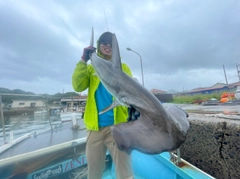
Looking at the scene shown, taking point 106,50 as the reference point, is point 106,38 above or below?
above

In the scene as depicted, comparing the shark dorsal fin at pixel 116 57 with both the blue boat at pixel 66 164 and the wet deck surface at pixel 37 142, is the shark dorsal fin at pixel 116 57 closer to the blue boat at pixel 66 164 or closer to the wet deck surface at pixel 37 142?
the blue boat at pixel 66 164

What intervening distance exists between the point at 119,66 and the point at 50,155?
232cm

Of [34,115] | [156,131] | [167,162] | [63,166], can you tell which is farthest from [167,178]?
[34,115]

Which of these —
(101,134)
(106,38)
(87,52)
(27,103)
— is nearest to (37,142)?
(27,103)

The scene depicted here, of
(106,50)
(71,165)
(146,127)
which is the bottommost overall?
(71,165)

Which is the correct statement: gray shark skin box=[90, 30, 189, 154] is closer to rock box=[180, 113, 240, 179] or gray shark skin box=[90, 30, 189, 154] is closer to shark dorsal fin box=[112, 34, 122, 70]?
shark dorsal fin box=[112, 34, 122, 70]

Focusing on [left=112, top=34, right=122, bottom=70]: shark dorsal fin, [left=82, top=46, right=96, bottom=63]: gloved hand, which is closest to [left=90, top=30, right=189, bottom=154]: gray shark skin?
[left=112, top=34, right=122, bottom=70]: shark dorsal fin

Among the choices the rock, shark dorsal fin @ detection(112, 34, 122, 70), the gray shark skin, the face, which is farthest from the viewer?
the rock

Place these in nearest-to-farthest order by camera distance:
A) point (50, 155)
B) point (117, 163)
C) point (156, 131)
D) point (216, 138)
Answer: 1. point (156, 131)
2. point (117, 163)
3. point (216, 138)
4. point (50, 155)

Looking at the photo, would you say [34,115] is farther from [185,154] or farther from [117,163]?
[185,154]

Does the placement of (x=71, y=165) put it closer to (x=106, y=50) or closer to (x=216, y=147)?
(x=106, y=50)

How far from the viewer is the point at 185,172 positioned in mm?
2291

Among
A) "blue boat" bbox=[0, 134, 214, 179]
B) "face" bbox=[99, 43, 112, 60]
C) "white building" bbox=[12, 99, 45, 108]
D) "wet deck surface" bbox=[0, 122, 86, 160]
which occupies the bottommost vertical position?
"blue boat" bbox=[0, 134, 214, 179]

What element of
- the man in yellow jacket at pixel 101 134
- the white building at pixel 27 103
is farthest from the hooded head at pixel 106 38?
the white building at pixel 27 103
